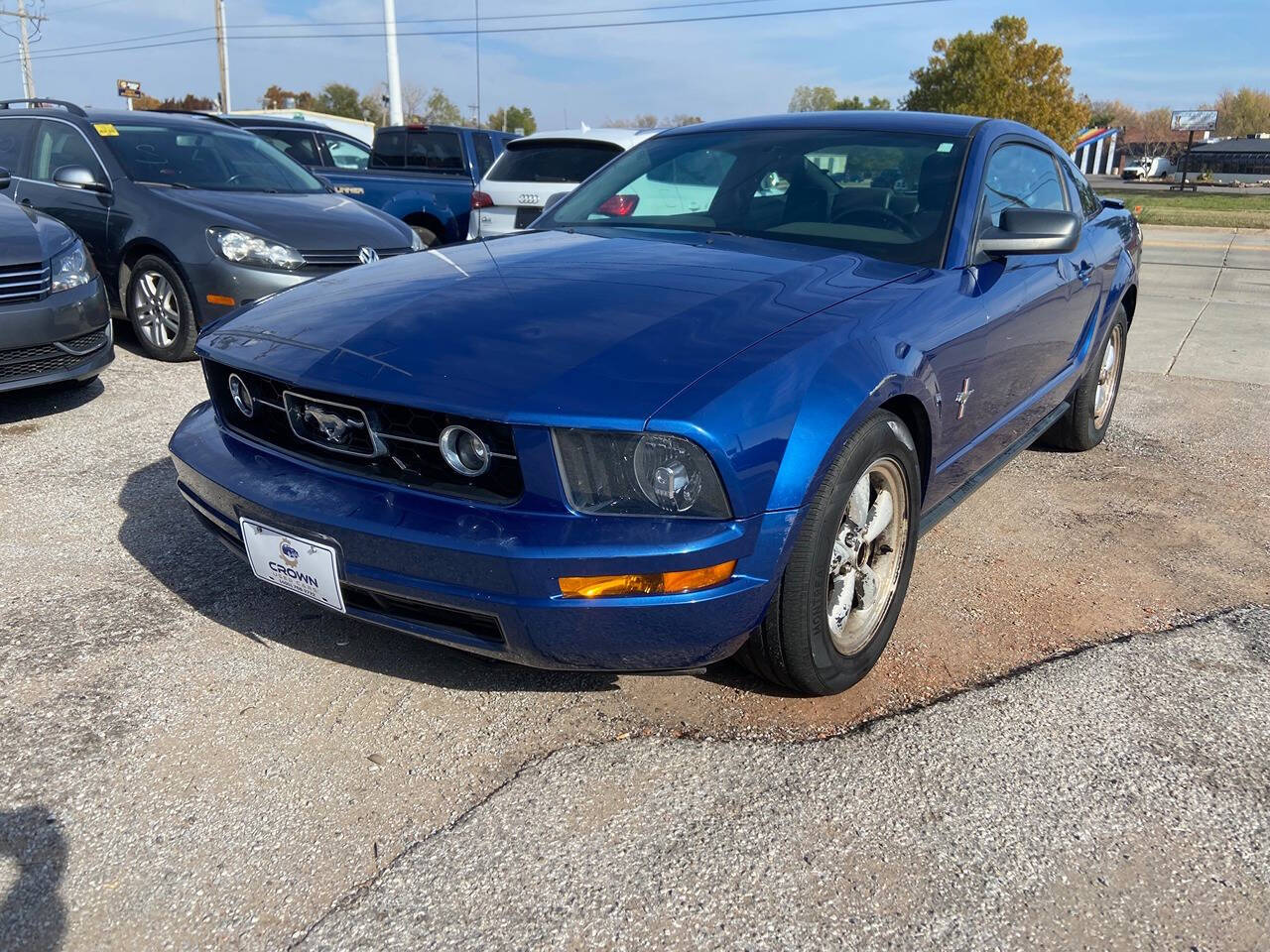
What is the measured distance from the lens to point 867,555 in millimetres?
2834

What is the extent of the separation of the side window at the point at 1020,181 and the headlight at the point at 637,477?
182cm

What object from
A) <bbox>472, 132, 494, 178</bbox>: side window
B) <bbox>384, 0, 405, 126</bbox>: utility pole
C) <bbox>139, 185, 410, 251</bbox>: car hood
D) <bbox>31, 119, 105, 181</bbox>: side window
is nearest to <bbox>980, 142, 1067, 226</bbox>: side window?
<bbox>139, 185, 410, 251</bbox>: car hood

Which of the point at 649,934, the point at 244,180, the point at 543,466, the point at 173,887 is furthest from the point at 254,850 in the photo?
the point at 244,180

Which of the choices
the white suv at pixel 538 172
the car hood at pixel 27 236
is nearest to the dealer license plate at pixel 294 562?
the car hood at pixel 27 236

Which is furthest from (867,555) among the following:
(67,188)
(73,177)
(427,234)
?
(427,234)

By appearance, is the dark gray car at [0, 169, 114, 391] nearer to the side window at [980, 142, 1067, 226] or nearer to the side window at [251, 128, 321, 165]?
the side window at [980, 142, 1067, 226]

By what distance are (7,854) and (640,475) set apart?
1487 mm

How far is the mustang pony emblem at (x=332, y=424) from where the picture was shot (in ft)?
8.05

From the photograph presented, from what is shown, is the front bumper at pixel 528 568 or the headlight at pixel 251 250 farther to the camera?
the headlight at pixel 251 250

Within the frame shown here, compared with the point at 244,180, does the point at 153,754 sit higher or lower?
lower

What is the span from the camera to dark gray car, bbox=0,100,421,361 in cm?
613

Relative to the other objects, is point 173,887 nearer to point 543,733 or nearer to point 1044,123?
point 543,733

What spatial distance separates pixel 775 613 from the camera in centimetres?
241

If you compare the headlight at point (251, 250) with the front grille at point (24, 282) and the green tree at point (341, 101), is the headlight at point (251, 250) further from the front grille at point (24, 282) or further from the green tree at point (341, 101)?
the green tree at point (341, 101)
